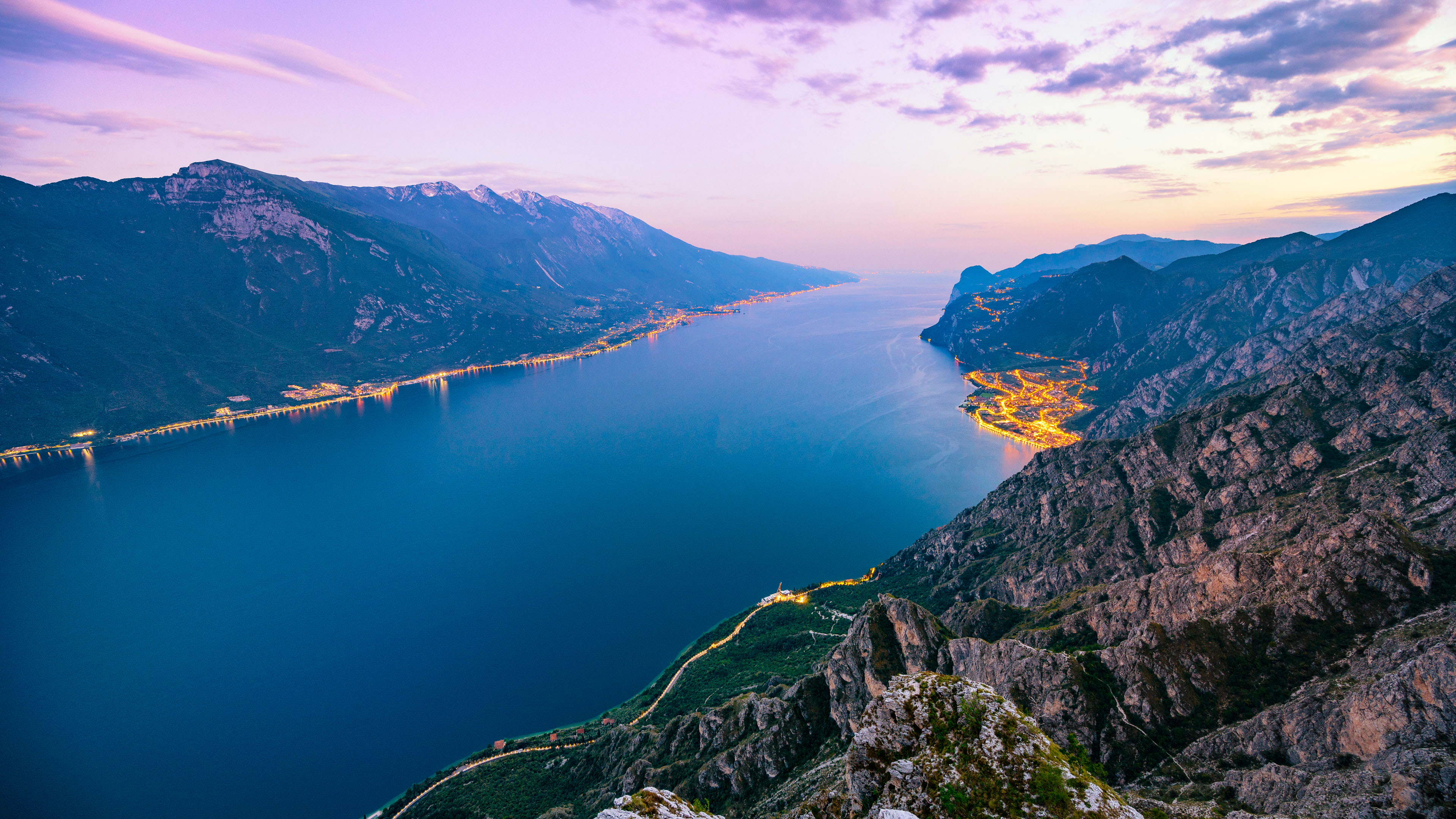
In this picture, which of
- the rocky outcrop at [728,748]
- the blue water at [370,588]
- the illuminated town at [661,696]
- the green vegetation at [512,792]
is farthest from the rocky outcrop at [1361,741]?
the blue water at [370,588]

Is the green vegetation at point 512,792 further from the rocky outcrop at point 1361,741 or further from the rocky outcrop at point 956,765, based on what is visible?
the rocky outcrop at point 1361,741

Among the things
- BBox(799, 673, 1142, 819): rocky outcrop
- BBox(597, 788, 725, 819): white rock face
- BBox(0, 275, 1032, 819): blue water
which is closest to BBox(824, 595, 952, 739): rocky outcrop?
BBox(799, 673, 1142, 819): rocky outcrop

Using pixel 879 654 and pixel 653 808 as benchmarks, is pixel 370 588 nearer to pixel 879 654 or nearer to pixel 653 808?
pixel 879 654

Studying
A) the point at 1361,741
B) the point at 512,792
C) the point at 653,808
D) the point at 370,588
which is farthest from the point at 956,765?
the point at 370,588

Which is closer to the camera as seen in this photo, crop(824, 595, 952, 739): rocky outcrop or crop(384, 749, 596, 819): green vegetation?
crop(824, 595, 952, 739): rocky outcrop

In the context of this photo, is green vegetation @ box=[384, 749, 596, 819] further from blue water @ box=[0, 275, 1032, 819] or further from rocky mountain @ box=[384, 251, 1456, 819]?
blue water @ box=[0, 275, 1032, 819]

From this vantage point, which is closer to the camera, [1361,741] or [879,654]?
[1361,741]
